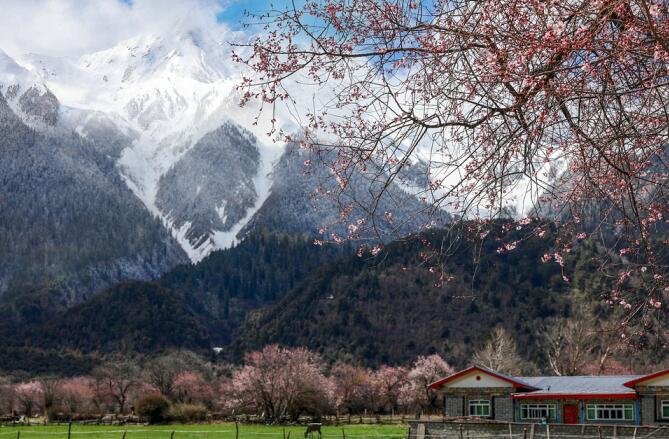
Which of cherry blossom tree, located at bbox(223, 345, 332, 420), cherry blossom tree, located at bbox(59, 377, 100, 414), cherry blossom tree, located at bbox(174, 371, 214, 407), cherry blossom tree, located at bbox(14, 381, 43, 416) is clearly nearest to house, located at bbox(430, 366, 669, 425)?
cherry blossom tree, located at bbox(223, 345, 332, 420)

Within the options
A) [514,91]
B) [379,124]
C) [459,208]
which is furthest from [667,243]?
[379,124]

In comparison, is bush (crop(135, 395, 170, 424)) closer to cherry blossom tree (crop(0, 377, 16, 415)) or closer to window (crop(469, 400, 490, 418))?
cherry blossom tree (crop(0, 377, 16, 415))

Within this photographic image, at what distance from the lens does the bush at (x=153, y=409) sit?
75562mm

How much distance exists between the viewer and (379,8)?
8.39 m

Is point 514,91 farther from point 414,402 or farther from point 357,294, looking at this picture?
point 357,294

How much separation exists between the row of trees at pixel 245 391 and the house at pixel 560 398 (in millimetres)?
30768

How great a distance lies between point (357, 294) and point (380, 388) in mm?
61300

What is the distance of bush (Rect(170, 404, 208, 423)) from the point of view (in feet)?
252

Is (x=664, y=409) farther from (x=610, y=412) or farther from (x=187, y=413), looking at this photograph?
(x=187, y=413)

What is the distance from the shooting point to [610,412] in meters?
42.4

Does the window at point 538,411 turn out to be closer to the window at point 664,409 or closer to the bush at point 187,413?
the window at point 664,409

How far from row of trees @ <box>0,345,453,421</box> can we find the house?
30.8m

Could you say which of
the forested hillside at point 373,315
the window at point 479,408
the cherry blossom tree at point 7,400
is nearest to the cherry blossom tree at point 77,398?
the cherry blossom tree at point 7,400

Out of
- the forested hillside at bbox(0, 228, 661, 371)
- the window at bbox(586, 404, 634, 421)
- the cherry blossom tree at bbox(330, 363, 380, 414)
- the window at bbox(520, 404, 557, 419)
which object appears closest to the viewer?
the window at bbox(586, 404, 634, 421)
